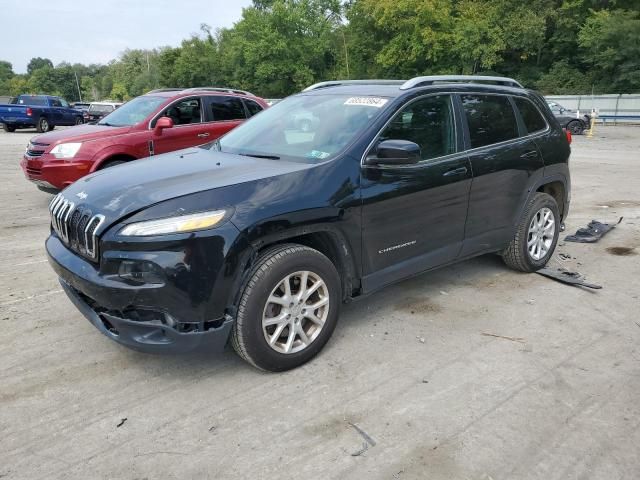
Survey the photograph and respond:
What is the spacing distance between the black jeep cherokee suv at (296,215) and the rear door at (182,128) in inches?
147

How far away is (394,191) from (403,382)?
1281mm

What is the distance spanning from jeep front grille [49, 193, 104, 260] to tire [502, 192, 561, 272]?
11.8ft

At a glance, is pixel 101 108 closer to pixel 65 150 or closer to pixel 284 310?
pixel 65 150

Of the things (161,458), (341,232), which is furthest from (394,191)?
(161,458)

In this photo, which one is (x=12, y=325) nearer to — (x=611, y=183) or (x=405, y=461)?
(x=405, y=461)

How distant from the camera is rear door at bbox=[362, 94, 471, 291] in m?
3.60

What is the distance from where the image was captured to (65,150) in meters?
7.31

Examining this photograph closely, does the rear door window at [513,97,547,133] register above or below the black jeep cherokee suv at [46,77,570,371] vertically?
above

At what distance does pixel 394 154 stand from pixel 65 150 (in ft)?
18.4

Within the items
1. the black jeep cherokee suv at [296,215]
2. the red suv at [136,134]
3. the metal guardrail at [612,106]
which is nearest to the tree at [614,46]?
the metal guardrail at [612,106]

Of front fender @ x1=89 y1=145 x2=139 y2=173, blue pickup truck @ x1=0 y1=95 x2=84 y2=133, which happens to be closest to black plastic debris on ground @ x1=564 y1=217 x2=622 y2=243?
front fender @ x1=89 y1=145 x2=139 y2=173

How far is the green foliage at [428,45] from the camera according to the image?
1593 inches

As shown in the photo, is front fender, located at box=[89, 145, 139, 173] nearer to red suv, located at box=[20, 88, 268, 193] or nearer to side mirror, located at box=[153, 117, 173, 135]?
red suv, located at box=[20, 88, 268, 193]

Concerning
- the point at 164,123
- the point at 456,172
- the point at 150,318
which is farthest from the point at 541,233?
the point at 164,123
